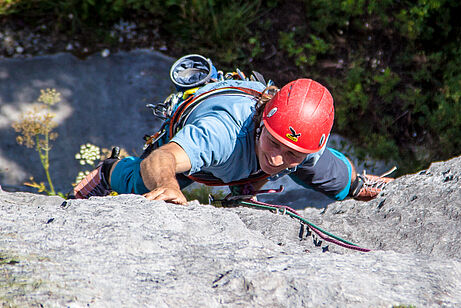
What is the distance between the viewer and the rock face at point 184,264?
152 cm

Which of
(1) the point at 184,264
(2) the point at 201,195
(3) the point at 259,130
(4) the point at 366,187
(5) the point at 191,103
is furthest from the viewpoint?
(2) the point at 201,195

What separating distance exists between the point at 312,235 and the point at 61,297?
1.46 meters

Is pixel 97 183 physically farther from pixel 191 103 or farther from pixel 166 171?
pixel 166 171

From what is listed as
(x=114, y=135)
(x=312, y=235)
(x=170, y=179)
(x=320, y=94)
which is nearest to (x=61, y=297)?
(x=170, y=179)

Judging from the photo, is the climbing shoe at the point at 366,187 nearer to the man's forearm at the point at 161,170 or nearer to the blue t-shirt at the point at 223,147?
the blue t-shirt at the point at 223,147

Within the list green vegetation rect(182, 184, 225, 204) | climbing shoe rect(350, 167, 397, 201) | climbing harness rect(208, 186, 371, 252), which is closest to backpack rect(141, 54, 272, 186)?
climbing harness rect(208, 186, 371, 252)

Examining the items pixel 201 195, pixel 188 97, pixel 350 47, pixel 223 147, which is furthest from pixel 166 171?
pixel 350 47

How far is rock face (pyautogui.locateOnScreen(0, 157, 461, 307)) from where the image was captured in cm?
152

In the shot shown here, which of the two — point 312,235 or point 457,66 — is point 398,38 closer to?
point 457,66

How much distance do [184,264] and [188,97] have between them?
1573mm

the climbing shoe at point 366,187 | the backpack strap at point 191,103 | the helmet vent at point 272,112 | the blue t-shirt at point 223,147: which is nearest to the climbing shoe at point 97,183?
the blue t-shirt at point 223,147

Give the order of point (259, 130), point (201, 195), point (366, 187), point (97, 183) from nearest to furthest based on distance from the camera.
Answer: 1. point (259, 130)
2. point (97, 183)
3. point (366, 187)
4. point (201, 195)

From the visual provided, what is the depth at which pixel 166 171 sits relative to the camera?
7.44 ft

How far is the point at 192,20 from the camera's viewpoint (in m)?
5.50
